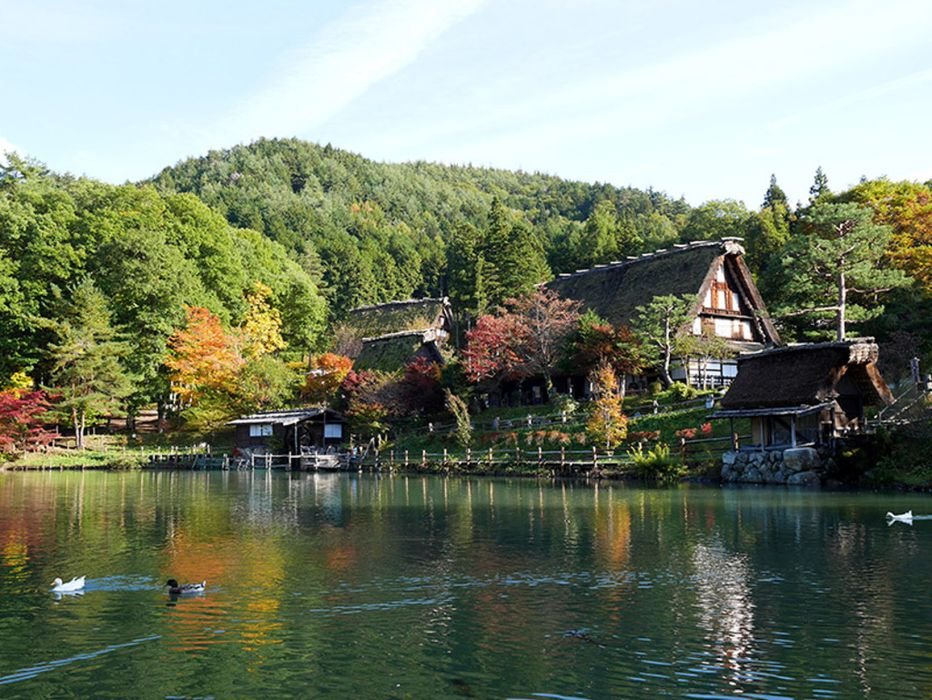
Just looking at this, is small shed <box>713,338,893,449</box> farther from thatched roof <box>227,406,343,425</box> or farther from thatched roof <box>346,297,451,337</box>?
thatched roof <box>346,297,451,337</box>

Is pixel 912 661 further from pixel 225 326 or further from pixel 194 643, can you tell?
pixel 225 326

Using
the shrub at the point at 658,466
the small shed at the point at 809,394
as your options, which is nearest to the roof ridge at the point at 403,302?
the shrub at the point at 658,466

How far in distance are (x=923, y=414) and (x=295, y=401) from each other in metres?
40.3

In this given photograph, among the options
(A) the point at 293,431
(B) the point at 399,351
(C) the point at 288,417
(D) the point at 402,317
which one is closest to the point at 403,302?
(D) the point at 402,317

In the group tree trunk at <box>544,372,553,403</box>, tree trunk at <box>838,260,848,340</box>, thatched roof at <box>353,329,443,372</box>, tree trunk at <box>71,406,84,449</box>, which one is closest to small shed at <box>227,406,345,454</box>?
thatched roof at <box>353,329,443,372</box>

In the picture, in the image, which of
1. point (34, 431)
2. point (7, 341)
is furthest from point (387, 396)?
point (7, 341)

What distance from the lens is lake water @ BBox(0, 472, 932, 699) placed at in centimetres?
936

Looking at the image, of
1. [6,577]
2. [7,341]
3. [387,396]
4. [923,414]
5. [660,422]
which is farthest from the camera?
[7,341]

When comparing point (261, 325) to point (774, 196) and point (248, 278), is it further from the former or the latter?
point (774, 196)

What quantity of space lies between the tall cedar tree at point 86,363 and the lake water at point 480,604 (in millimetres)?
27903

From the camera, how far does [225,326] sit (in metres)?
61.6

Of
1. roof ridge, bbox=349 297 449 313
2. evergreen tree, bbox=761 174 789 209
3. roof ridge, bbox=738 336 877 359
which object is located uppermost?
→ evergreen tree, bbox=761 174 789 209

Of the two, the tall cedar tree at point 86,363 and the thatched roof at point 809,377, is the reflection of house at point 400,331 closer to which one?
the tall cedar tree at point 86,363

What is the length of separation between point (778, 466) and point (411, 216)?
108651mm
